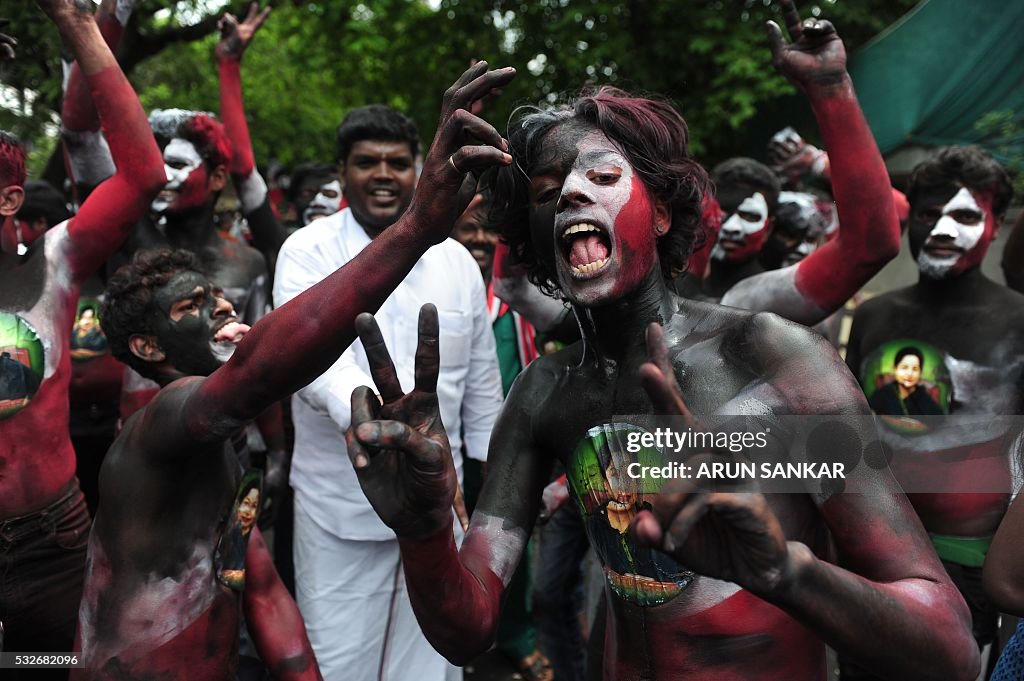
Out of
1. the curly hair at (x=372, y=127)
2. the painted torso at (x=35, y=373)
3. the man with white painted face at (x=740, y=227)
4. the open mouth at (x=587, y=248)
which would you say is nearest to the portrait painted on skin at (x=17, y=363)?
the painted torso at (x=35, y=373)

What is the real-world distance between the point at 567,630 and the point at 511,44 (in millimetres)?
9195

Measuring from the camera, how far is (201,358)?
2.56 m

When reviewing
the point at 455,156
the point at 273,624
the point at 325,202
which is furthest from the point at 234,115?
the point at 455,156

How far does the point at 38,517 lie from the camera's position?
9.50 feet

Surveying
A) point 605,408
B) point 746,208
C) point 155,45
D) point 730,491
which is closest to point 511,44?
point 155,45

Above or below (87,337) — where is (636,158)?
above

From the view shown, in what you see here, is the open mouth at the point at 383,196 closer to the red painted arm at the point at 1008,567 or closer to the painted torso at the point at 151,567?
the painted torso at the point at 151,567

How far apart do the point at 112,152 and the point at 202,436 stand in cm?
127

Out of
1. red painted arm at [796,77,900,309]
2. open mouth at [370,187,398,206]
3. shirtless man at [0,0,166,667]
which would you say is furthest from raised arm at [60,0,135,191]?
red painted arm at [796,77,900,309]

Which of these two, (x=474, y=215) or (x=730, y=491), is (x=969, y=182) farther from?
(x=730, y=491)

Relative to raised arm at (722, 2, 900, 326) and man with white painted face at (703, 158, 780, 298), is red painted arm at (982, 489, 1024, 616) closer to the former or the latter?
raised arm at (722, 2, 900, 326)

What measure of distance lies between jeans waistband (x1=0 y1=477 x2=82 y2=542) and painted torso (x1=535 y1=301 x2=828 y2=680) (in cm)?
181

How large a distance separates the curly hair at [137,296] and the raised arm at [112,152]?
1.11 feet

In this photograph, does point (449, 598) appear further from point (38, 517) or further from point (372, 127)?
point (372, 127)
